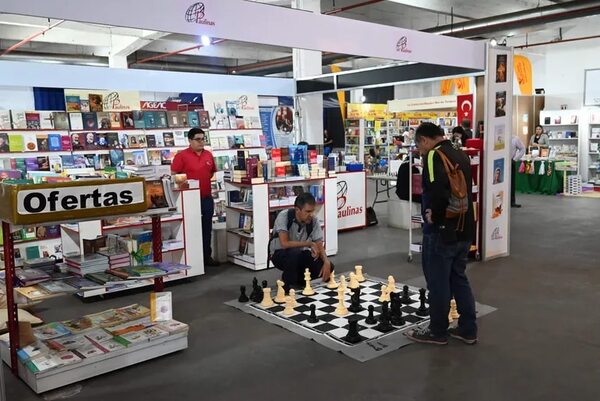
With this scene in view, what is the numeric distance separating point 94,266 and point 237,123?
6065 millimetres

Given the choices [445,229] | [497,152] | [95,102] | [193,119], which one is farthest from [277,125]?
[445,229]

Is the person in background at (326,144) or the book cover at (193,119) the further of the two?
the person in background at (326,144)

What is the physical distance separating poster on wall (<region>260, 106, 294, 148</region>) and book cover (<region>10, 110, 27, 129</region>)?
443 cm

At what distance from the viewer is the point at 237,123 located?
954cm

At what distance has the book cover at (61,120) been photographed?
25.1 ft


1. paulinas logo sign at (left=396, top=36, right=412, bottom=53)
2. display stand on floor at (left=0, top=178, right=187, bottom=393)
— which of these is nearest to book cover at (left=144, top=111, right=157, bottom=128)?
paulinas logo sign at (left=396, top=36, right=412, bottom=53)

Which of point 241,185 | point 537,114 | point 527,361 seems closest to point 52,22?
point 241,185

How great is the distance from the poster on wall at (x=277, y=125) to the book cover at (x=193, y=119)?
5.92 ft

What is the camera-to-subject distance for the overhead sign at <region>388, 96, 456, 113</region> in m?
12.3

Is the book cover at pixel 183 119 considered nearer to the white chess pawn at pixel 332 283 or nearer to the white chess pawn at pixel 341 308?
the white chess pawn at pixel 332 283

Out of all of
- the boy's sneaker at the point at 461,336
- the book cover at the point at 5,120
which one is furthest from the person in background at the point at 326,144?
the boy's sneaker at the point at 461,336

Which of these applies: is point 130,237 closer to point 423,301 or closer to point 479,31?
point 423,301

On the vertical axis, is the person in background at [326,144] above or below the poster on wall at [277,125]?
below

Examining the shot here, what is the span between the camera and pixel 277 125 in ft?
35.4
